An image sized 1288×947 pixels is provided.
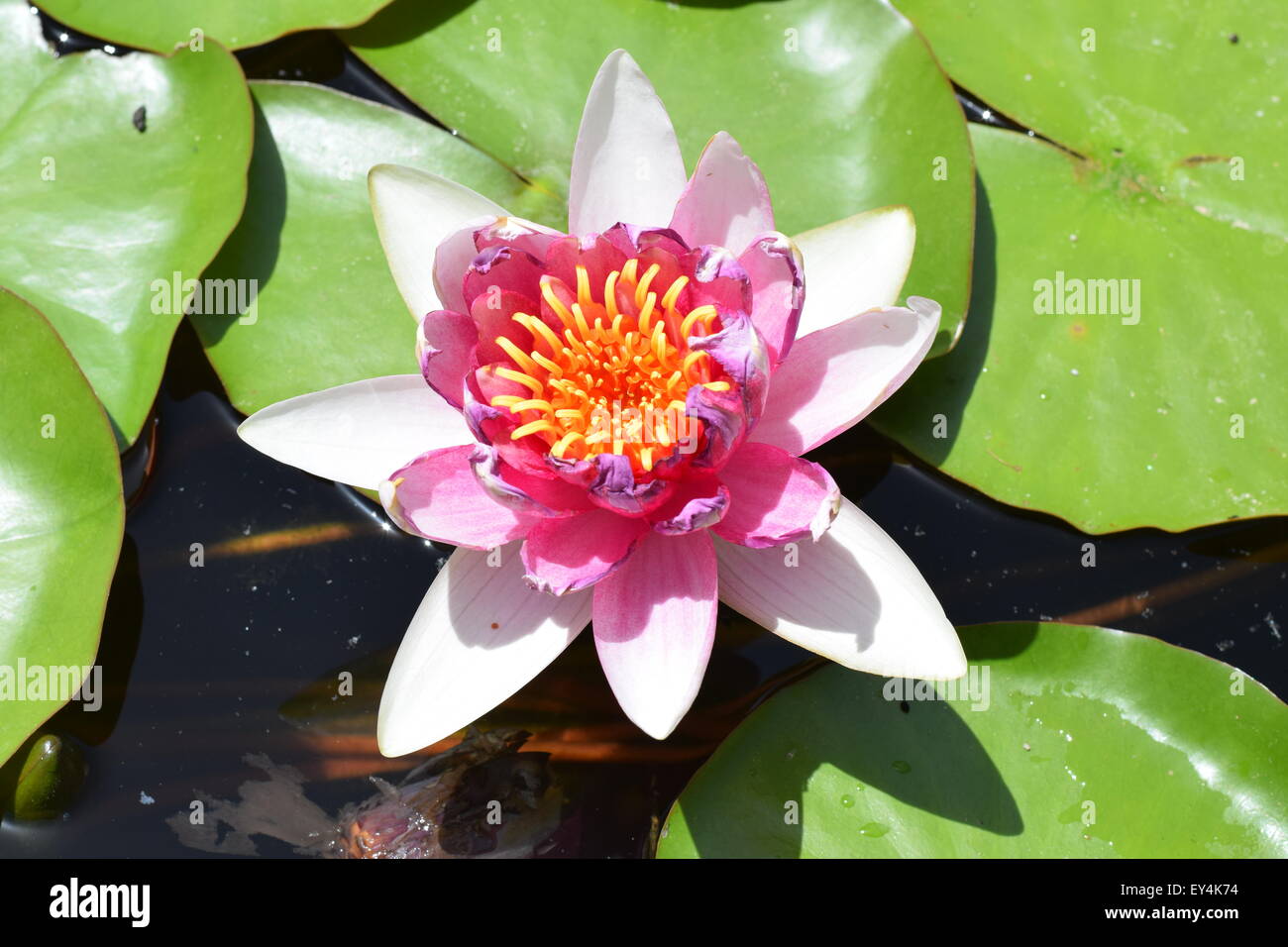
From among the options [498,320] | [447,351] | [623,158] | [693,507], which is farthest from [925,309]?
[447,351]

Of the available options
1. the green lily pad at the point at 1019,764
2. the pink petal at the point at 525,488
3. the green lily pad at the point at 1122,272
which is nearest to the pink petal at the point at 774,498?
the pink petal at the point at 525,488

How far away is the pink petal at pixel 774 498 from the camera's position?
2.01 metres

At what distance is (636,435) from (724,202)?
60 cm

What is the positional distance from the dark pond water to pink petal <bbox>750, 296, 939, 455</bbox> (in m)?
0.90

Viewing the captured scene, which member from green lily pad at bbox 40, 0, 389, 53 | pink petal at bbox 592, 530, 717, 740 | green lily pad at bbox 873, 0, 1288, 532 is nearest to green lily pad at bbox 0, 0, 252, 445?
green lily pad at bbox 40, 0, 389, 53

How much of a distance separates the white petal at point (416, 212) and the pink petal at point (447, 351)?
312mm

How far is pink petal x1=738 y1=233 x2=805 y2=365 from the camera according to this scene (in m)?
2.04

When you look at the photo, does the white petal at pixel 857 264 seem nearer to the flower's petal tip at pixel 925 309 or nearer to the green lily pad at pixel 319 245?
the flower's petal tip at pixel 925 309

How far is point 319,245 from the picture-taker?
2.91 meters

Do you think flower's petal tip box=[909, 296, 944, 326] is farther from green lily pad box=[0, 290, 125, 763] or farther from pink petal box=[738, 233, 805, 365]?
green lily pad box=[0, 290, 125, 763]

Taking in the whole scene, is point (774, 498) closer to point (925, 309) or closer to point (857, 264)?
point (925, 309)

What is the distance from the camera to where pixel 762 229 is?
2256 millimetres
